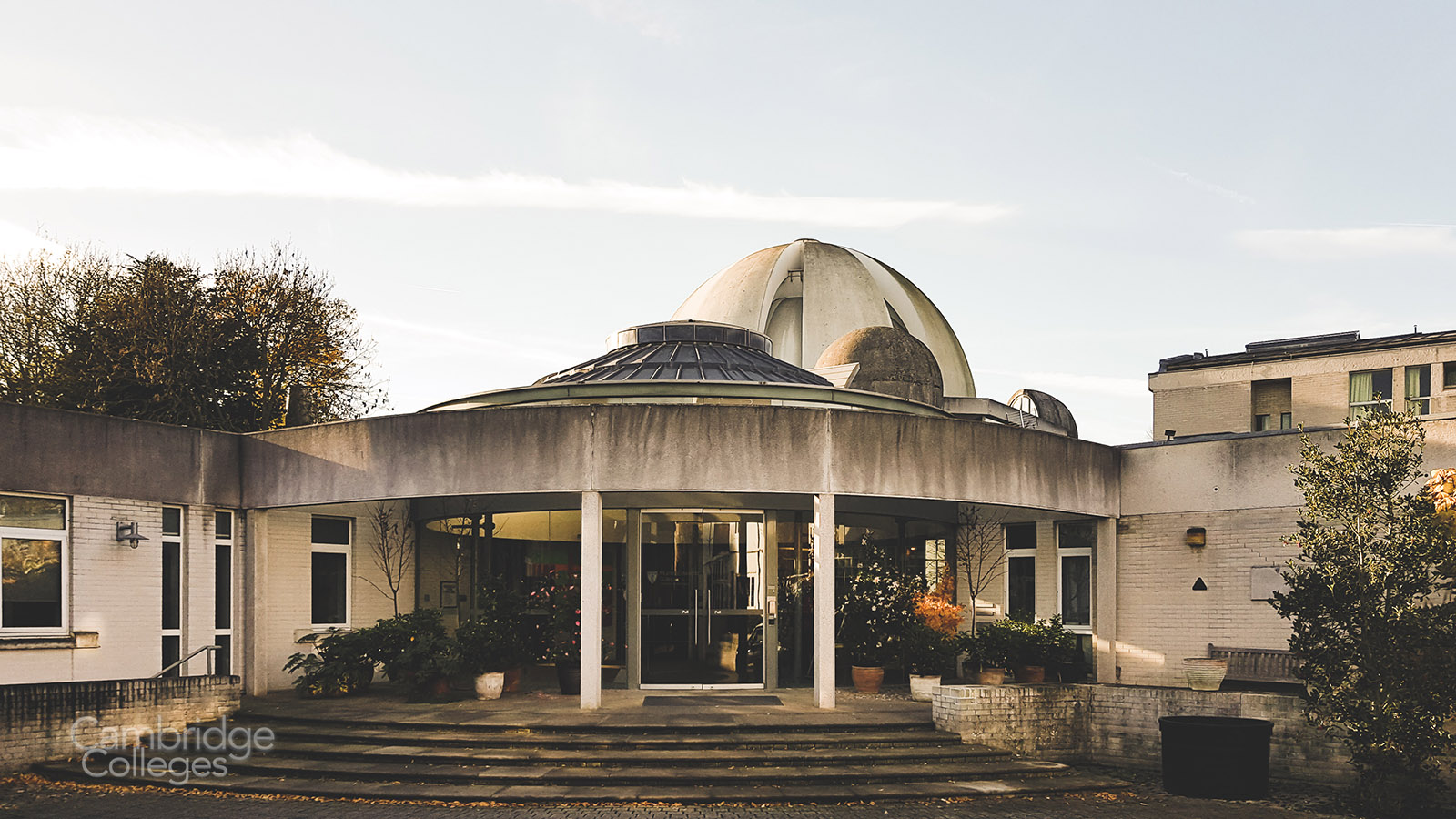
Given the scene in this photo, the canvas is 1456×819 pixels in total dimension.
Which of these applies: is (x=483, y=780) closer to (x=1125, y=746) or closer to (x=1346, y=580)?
(x=1125, y=746)

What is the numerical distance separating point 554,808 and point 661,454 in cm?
483

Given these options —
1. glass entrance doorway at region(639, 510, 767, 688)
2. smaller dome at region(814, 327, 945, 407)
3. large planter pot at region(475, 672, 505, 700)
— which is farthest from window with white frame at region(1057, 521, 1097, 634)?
large planter pot at region(475, 672, 505, 700)

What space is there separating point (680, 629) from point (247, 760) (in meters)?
6.04

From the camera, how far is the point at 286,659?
55.8ft

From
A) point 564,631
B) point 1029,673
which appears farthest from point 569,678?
point 1029,673

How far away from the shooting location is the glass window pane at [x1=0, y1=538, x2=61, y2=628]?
13648 mm

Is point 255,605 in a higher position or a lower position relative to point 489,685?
higher

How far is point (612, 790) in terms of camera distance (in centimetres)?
1119

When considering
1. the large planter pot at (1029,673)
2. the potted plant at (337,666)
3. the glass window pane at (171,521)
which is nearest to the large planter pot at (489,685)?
the potted plant at (337,666)

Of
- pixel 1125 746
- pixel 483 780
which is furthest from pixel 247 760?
pixel 1125 746

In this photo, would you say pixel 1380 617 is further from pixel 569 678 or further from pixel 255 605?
pixel 255 605

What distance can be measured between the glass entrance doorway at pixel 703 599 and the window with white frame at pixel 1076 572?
536cm

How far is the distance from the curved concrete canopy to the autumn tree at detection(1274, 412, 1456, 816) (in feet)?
14.8

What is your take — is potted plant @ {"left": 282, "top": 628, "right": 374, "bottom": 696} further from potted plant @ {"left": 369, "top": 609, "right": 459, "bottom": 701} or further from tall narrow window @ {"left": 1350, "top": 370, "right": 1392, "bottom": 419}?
tall narrow window @ {"left": 1350, "top": 370, "right": 1392, "bottom": 419}
